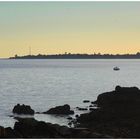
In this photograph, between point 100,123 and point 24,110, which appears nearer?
point 100,123

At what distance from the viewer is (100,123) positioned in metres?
33.9

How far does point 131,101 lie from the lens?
131 feet

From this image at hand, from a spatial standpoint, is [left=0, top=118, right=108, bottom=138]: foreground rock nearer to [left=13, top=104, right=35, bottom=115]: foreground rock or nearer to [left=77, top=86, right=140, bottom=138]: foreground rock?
[left=77, top=86, right=140, bottom=138]: foreground rock

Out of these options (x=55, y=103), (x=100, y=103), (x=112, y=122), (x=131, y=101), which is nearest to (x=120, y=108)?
(x=131, y=101)

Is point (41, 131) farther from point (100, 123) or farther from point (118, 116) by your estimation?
point (118, 116)

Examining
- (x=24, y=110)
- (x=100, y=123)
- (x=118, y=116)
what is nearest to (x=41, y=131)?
(x=100, y=123)

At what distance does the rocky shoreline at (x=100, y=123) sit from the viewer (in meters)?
24.4

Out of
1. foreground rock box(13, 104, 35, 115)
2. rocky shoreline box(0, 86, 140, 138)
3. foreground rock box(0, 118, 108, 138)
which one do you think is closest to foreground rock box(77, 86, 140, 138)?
rocky shoreline box(0, 86, 140, 138)

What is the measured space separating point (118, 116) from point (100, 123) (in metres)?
3.44

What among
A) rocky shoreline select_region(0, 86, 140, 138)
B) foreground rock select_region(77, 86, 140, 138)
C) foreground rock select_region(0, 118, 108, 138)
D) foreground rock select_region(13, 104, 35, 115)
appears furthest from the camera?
foreground rock select_region(13, 104, 35, 115)

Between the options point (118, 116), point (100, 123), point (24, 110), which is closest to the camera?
point (100, 123)

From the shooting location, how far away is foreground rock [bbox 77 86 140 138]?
29641 millimetres

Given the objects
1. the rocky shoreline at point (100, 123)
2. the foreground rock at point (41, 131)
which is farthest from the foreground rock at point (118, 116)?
the foreground rock at point (41, 131)

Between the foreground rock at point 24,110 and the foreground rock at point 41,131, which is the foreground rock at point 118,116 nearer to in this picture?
the foreground rock at point 41,131
